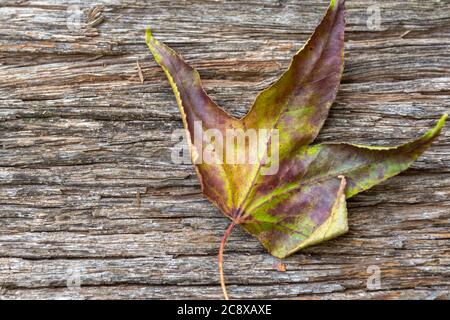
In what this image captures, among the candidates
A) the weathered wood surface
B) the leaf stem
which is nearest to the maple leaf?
the leaf stem

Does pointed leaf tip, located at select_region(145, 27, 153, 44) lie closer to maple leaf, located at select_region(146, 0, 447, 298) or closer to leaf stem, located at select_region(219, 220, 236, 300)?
maple leaf, located at select_region(146, 0, 447, 298)

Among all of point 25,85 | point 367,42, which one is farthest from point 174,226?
point 367,42

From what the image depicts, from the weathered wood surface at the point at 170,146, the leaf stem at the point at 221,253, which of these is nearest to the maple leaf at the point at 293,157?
the leaf stem at the point at 221,253

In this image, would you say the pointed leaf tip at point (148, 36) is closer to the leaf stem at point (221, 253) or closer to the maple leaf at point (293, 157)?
the maple leaf at point (293, 157)

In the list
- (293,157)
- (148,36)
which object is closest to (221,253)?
(293,157)

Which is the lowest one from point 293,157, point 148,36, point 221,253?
point 221,253

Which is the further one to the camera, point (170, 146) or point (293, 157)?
point (170, 146)

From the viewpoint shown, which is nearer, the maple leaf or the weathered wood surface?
the maple leaf

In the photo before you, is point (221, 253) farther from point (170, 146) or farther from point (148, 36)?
point (148, 36)
